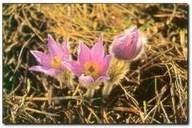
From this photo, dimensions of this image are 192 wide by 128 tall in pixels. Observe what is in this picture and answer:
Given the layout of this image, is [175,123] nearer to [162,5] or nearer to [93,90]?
[93,90]

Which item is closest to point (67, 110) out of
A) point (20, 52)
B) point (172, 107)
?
point (20, 52)

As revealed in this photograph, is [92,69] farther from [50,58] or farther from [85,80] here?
[50,58]

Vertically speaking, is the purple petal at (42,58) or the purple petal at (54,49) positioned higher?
the purple petal at (54,49)

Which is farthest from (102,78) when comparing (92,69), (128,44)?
(128,44)

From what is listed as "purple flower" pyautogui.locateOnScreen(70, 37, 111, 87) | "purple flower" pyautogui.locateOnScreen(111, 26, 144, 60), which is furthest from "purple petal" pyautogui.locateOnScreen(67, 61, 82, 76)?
"purple flower" pyautogui.locateOnScreen(111, 26, 144, 60)

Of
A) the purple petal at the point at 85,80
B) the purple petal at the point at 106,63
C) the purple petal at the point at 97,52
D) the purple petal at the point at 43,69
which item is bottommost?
the purple petal at the point at 85,80

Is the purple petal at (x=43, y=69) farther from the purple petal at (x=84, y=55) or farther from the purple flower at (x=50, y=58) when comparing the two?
the purple petal at (x=84, y=55)

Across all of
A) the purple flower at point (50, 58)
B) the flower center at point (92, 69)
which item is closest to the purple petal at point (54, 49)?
the purple flower at point (50, 58)
